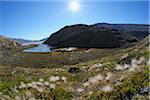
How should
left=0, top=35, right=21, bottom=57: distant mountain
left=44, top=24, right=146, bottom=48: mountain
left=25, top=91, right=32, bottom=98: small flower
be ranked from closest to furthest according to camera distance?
Answer: left=25, top=91, right=32, bottom=98: small flower < left=0, top=35, right=21, bottom=57: distant mountain < left=44, top=24, right=146, bottom=48: mountain

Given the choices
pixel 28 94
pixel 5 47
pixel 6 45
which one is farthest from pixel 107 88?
pixel 6 45

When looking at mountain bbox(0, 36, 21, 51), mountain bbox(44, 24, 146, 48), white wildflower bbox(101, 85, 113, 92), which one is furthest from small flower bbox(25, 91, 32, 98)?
mountain bbox(44, 24, 146, 48)

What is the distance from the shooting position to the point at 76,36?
11994 cm

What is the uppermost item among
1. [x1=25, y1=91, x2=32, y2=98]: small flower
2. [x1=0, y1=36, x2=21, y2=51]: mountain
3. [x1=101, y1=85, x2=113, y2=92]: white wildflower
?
[x1=0, y1=36, x2=21, y2=51]: mountain

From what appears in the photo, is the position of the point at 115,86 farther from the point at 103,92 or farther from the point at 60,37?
the point at 60,37

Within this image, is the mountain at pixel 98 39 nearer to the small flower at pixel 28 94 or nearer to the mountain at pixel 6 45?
the mountain at pixel 6 45

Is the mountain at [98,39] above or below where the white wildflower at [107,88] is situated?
above

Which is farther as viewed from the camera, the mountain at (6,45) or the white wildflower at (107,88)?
the mountain at (6,45)

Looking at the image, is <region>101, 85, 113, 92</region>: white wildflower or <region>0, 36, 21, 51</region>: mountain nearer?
<region>101, 85, 113, 92</region>: white wildflower

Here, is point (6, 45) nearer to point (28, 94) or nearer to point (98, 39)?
point (98, 39)

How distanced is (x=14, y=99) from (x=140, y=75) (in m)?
5.57

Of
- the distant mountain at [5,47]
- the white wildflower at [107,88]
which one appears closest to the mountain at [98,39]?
the distant mountain at [5,47]

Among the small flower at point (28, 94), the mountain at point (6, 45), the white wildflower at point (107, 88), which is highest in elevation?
the mountain at point (6, 45)

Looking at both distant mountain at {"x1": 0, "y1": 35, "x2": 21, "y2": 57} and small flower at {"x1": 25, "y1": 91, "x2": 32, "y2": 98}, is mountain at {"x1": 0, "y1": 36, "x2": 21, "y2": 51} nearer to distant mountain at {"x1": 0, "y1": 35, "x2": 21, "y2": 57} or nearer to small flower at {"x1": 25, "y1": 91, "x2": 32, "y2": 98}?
distant mountain at {"x1": 0, "y1": 35, "x2": 21, "y2": 57}
